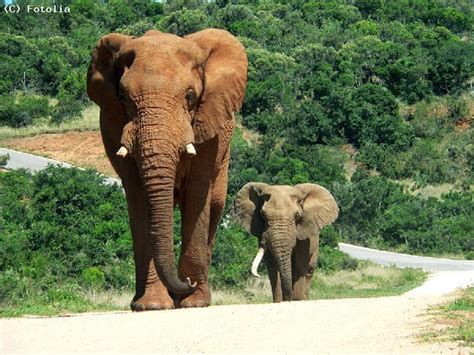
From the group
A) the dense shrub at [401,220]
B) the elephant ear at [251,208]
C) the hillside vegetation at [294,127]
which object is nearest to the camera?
the elephant ear at [251,208]

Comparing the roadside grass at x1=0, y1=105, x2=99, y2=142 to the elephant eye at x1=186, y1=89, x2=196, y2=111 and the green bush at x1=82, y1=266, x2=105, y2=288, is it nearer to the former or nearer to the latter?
the green bush at x1=82, y1=266, x2=105, y2=288

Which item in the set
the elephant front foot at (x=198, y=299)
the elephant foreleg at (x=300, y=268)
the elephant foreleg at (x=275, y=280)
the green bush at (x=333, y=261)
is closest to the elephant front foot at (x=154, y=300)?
the elephant front foot at (x=198, y=299)

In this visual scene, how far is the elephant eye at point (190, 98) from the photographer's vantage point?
1182cm

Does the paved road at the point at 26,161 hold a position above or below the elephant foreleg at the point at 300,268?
below

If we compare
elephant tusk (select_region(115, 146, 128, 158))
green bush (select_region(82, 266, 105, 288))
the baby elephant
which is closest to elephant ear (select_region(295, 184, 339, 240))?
the baby elephant

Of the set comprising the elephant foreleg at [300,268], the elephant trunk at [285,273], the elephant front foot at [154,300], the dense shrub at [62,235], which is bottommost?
the dense shrub at [62,235]

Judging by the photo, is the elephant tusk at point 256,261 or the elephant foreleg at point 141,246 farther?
the elephant tusk at point 256,261

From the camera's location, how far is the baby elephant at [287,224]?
17.1 meters

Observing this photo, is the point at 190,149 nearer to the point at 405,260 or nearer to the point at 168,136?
the point at 168,136

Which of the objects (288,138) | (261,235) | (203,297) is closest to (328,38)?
(288,138)

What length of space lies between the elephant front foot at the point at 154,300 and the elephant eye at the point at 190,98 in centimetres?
170

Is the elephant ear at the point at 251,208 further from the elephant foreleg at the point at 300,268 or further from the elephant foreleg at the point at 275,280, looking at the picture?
the elephant foreleg at the point at 275,280

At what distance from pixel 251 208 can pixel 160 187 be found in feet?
24.2

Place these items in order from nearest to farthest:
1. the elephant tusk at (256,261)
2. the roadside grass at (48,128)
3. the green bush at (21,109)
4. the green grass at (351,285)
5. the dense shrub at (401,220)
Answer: the elephant tusk at (256,261) → the green grass at (351,285) → the dense shrub at (401,220) → the green bush at (21,109) → the roadside grass at (48,128)
